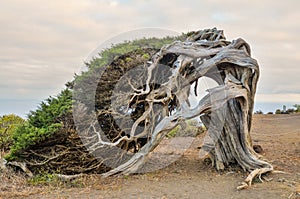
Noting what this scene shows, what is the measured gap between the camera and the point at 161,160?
7.75 meters

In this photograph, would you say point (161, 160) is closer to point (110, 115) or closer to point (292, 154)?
point (110, 115)

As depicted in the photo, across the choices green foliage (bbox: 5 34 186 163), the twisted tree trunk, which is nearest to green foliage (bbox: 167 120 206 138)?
the twisted tree trunk

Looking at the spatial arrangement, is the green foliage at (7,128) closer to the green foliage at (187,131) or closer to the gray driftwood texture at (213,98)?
the gray driftwood texture at (213,98)

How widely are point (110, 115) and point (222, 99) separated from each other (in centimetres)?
231

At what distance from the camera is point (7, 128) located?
29.0 ft

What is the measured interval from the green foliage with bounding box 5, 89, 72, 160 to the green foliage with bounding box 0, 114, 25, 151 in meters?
1.68

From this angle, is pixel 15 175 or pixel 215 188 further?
pixel 15 175

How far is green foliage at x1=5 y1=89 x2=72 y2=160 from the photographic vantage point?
598 centimetres

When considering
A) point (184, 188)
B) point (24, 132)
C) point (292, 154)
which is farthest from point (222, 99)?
point (24, 132)

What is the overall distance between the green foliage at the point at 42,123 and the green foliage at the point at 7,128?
1.68 metres

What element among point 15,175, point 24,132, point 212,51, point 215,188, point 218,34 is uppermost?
point 218,34

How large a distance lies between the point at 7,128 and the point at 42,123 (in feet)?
10.4

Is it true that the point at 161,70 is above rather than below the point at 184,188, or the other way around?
above

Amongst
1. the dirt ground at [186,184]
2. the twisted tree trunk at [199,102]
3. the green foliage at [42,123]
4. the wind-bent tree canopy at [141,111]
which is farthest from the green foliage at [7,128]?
the dirt ground at [186,184]
